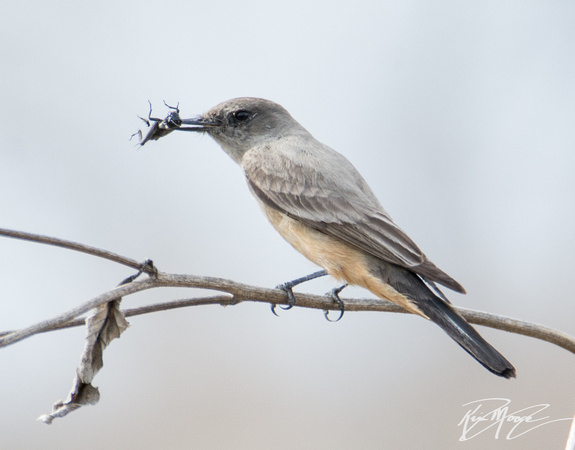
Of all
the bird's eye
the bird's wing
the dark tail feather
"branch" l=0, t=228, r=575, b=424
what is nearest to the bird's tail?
the dark tail feather

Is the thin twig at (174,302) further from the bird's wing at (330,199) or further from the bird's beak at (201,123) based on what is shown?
the bird's beak at (201,123)

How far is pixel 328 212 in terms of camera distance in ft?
13.1

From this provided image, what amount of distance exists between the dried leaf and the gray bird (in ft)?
5.05

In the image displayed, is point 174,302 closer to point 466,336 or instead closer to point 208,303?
point 208,303

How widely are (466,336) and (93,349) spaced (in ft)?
5.37

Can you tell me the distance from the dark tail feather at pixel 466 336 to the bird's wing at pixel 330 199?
26cm

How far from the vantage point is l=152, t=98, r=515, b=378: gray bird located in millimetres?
3141

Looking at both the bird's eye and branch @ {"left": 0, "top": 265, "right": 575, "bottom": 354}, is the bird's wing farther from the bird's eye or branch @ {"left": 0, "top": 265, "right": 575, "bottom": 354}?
branch @ {"left": 0, "top": 265, "right": 575, "bottom": 354}

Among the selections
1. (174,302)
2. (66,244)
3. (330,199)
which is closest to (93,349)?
(174,302)

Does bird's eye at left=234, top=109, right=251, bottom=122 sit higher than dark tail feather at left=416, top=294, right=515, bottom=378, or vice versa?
bird's eye at left=234, top=109, right=251, bottom=122

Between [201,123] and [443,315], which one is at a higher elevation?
[201,123]

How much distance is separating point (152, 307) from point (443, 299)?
175 centimetres

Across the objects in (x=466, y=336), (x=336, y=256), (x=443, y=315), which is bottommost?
(x=466, y=336)

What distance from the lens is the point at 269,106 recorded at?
205 inches
